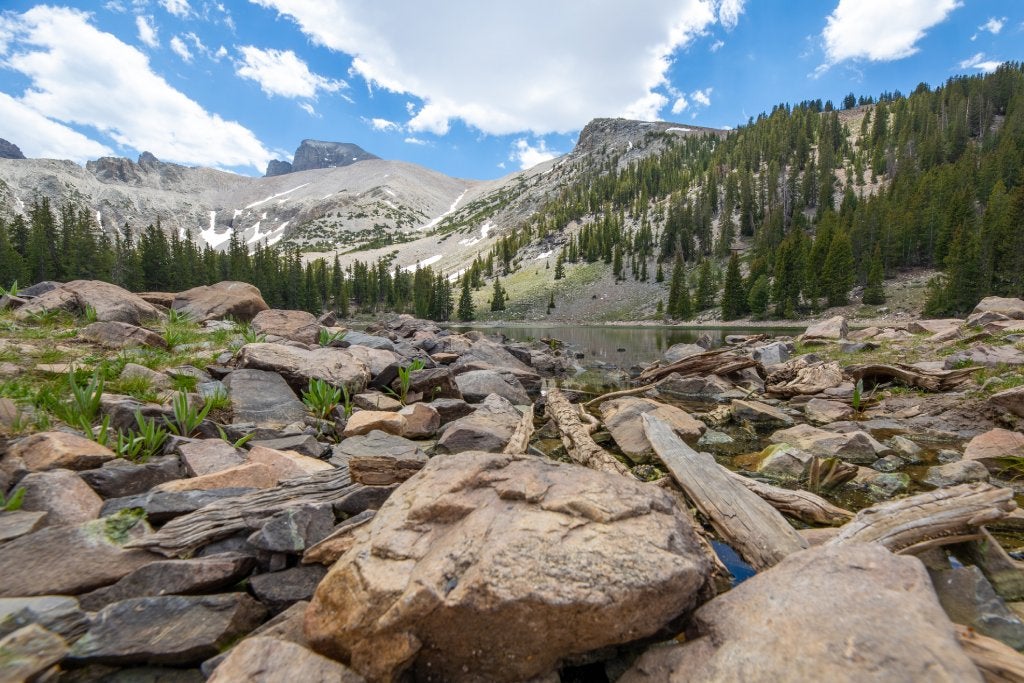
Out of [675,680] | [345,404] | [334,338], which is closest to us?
[675,680]

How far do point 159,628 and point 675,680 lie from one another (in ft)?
8.09

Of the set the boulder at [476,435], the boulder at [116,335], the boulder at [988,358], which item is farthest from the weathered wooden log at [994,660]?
the boulder at [988,358]

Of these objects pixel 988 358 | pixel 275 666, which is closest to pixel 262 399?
pixel 275 666

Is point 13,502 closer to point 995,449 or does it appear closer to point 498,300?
point 995,449

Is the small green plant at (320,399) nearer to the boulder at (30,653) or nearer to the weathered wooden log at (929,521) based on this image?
the boulder at (30,653)

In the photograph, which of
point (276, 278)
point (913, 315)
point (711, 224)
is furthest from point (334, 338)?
point (711, 224)

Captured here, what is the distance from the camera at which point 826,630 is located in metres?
1.68

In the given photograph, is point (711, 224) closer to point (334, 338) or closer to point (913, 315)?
point (913, 315)

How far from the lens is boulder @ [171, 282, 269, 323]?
17547 mm

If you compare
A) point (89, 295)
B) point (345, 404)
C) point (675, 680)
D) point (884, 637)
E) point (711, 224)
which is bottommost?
point (345, 404)

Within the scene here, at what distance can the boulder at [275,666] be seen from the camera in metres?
1.74

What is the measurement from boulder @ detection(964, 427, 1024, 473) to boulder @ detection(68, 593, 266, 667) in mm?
8071

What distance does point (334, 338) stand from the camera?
13.4 metres

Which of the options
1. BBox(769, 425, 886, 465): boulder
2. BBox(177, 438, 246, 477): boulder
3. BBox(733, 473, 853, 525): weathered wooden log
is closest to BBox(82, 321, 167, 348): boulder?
BBox(177, 438, 246, 477): boulder
